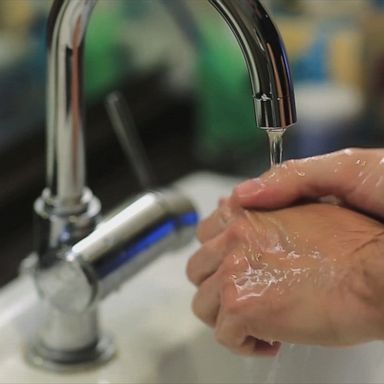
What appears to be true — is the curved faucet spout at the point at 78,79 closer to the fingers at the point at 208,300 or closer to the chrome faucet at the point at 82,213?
the chrome faucet at the point at 82,213

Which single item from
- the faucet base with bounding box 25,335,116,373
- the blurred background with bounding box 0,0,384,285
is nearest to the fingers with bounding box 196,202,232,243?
the faucet base with bounding box 25,335,116,373

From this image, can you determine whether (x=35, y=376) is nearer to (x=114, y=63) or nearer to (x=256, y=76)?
(x=256, y=76)

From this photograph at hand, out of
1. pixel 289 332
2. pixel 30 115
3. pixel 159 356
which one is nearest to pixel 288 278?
pixel 289 332

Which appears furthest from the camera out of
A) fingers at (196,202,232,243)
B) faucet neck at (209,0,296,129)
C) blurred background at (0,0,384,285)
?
blurred background at (0,0,384,285)

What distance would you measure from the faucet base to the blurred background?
0.89 ft

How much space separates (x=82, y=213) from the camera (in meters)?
0.59

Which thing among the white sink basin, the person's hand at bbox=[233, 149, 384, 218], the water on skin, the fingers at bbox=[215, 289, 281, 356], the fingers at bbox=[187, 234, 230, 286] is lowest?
the white sink basin

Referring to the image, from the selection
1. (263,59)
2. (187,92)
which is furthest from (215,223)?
(187,92)

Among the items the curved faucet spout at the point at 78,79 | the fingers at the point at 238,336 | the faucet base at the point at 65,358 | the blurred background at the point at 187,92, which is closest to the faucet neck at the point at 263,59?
the curved faucet spout at the point at 78,79

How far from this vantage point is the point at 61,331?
2.02 feet

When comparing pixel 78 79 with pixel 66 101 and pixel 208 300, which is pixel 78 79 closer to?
pixel 66 101

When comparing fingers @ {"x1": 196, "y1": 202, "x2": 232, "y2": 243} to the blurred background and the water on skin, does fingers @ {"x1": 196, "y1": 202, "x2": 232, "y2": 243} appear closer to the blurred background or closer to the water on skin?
the water on skin

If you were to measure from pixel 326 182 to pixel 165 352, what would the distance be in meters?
0.18

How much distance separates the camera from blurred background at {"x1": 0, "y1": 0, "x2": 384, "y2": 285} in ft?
3.18
